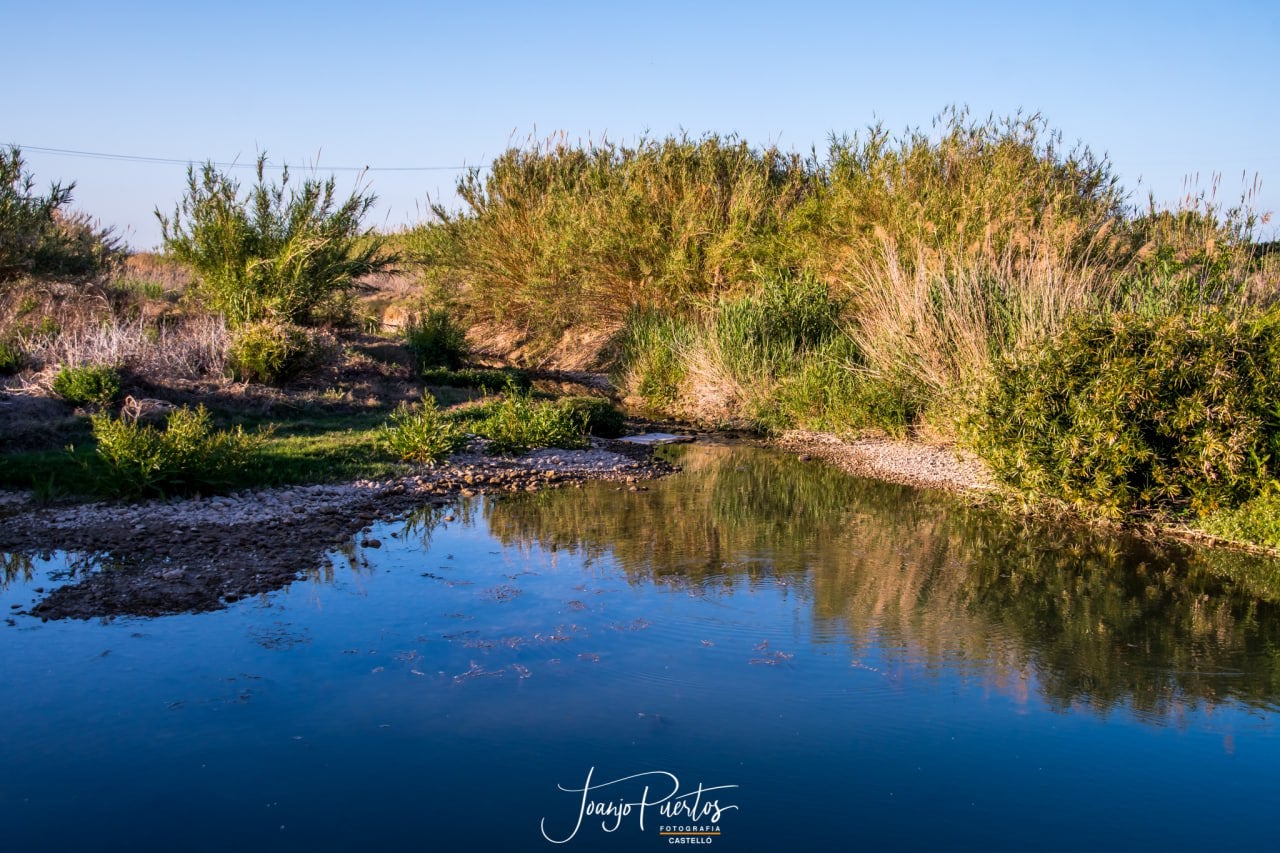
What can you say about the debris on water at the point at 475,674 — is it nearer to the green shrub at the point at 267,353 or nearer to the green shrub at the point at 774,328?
the green shrub at the point at 267,353

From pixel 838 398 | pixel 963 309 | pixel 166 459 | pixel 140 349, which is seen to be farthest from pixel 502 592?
pixel 140 349

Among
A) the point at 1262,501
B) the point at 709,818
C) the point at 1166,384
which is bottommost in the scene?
the point at 709,818

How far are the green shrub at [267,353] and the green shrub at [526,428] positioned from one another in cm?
375

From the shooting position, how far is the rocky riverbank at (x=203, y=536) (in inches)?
282

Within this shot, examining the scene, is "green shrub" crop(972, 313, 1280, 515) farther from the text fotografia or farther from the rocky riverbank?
the text fotografia

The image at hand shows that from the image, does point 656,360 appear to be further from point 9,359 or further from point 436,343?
point 9,359

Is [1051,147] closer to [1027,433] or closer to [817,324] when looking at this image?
[817,324]

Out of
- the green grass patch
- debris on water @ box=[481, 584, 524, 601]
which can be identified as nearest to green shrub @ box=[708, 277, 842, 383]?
the green grass patch

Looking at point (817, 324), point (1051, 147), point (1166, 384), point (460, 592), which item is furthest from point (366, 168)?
point (1166, 384)

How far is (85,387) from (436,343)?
9.77 meters

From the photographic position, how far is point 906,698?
5766 millimetres

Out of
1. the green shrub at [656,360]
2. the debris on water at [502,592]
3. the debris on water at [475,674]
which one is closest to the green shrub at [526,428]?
the green shrub at [656,360]

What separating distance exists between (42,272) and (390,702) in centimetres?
1882

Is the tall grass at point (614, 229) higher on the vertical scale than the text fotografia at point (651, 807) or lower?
higher
